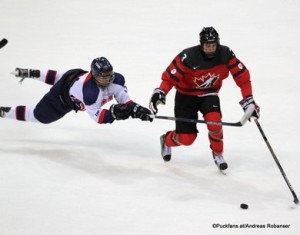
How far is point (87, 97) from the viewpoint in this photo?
402 centimetres

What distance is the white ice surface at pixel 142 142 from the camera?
A: 3486 millimetres

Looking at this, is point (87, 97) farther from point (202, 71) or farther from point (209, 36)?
point (209, 36)

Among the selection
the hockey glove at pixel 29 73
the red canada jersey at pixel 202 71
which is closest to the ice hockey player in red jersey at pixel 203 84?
the red canada jersey at pixel 202 71

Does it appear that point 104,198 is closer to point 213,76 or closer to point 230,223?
point 230,223

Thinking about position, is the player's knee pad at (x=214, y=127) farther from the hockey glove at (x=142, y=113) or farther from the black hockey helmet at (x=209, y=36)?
the black hockey helmet at (x=209, y=36)

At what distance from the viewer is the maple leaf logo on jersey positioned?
4047 millimetres

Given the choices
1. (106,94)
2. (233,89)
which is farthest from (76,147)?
(233,89)

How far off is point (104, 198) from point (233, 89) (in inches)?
105

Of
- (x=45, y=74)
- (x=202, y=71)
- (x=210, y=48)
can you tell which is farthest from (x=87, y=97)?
(x=210, y=48)

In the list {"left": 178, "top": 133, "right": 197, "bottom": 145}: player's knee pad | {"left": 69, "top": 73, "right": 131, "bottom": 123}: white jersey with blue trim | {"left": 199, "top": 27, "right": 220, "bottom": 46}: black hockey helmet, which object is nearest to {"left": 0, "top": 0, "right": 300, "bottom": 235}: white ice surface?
{"left": 178, "top": 133, "right": 197, "bottom": 145}: player's knee pad

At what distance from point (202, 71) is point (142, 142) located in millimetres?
1137

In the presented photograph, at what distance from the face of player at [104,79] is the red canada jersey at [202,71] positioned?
0.42 meters

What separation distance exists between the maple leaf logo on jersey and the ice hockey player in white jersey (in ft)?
1.60

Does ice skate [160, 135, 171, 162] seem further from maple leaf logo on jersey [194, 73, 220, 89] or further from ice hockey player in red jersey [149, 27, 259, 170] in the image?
maple leaf logo on jersey [194, 73, 220, 89]
